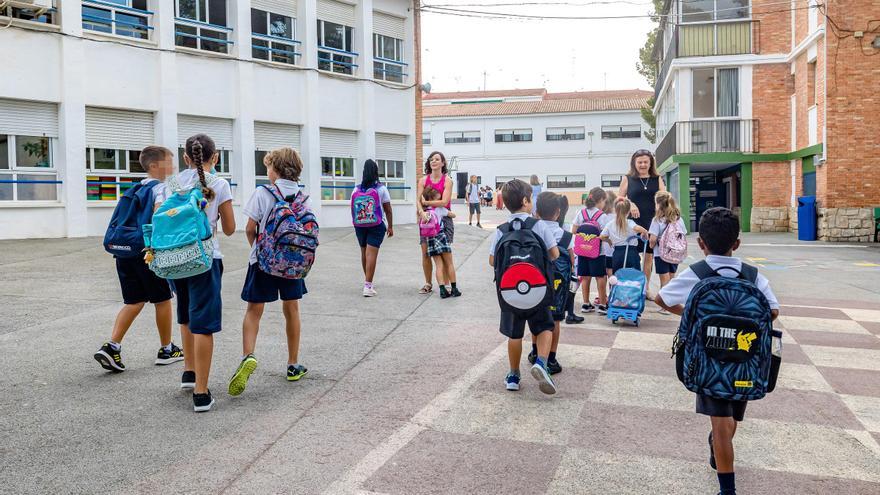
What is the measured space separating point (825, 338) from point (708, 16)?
2009 centimetres

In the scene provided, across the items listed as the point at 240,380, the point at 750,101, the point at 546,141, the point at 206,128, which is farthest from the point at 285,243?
the point at 546,141

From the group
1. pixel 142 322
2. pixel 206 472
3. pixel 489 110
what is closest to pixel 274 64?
pixel 142 322

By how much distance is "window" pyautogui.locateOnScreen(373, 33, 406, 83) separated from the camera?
2319 centimetres

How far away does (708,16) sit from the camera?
80.9 feet

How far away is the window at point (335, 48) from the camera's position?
21719 millimetres

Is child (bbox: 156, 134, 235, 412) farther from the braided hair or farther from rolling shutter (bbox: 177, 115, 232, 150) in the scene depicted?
rolling shutter (bbox: 177, 115, 232, 150)

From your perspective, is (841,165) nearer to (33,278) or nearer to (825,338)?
(825,338)

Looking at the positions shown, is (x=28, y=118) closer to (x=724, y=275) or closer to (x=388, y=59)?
(x=388, y=59)

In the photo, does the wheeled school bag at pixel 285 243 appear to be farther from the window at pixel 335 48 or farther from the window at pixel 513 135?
the window at pixel 513 135

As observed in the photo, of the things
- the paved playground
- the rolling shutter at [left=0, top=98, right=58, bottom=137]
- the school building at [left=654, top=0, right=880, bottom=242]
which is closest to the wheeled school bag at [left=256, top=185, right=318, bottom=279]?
the paved playground

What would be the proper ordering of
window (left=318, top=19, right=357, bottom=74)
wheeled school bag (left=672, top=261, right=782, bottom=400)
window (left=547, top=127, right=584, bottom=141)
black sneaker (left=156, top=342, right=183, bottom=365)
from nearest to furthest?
wheeled school bag (left=672, top=261, right=782, bottom=400) < black sneaker (left=156, top=342, right=183, bottom=365) < window (left=318, top=19, right=357, bottom=74) < window (left=547, top=127, right=584, bottom=141)

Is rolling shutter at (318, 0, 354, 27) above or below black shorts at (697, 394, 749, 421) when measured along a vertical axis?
above

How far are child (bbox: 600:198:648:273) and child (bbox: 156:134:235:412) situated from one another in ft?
15.0

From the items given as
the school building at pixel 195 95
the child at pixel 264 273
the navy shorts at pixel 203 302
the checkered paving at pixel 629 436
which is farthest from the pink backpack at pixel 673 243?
the school building at pixel 195 95
